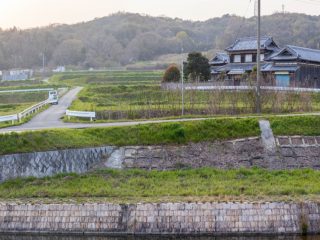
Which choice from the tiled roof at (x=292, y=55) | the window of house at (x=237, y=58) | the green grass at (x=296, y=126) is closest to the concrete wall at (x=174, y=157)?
the green grass at (x=296, y=126)

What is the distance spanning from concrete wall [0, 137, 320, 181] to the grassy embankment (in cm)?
39

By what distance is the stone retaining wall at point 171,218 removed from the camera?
42.9 feet

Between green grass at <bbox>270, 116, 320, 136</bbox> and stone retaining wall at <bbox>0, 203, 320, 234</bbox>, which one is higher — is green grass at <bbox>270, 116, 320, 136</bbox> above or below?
above

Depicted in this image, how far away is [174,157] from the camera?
59.5 ft

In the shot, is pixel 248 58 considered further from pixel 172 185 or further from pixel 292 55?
pixel 172 185

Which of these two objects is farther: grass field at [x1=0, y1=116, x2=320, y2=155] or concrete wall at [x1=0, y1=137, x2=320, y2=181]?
grass field at [x1=0, y1=116, x2=320, y2=155]

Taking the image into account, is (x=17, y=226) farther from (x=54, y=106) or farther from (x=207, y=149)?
(x=54, y=106)

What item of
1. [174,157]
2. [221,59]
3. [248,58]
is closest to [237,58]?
[248,58]

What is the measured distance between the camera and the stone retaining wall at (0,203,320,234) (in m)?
13.1

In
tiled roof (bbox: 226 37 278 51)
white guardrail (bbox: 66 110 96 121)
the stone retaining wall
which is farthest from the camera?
tiled roof (bbox: 226 37 278 51)

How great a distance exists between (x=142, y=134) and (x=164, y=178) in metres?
3.08

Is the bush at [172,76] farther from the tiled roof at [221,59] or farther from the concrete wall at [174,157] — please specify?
the concrete wall at [174,157]

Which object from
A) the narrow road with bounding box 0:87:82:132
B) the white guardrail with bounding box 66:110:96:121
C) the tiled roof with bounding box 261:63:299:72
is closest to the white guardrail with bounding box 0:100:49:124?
the narrow road with bounding box 0:87:82:132

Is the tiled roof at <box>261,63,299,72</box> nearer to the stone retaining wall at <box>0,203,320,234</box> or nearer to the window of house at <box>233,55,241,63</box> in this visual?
the window of house at <box>233,55,241,63</box>
